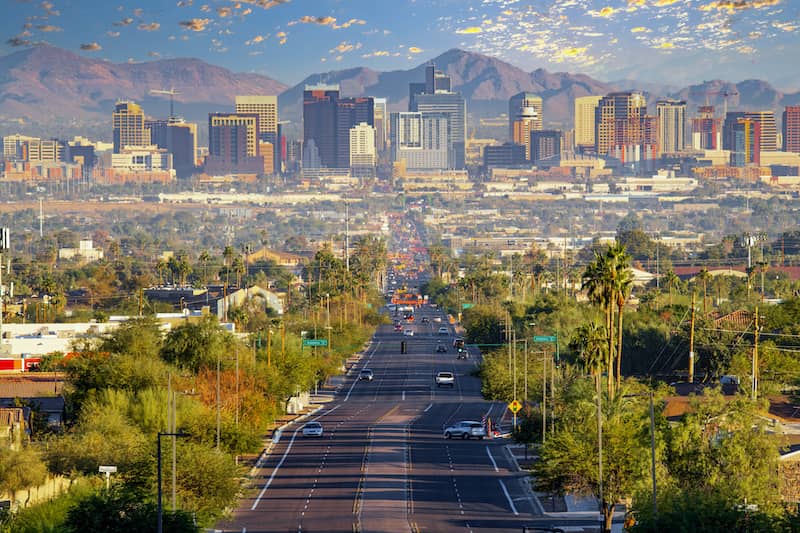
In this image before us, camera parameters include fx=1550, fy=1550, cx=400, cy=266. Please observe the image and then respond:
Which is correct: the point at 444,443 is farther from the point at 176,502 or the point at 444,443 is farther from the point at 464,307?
the point at 464,307

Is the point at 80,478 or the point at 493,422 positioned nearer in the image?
the point at 80,478

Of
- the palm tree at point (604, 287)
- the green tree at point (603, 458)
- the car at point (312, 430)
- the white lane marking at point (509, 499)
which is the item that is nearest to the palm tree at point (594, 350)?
the palm tree at point (604, 287)

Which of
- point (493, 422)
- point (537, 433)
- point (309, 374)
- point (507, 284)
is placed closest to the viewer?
point (537, 433)

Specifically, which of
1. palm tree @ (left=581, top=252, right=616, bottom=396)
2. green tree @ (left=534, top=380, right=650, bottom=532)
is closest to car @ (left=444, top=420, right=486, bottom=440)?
palm tree @ (left=581, top=252, right=616, bottom=396)

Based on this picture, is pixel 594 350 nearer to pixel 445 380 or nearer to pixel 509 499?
pixel 509 499

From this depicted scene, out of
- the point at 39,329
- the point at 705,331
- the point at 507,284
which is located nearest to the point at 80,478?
the point at 705,331

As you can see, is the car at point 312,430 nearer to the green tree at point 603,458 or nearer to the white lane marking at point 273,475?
the white lane marking at point 273,475

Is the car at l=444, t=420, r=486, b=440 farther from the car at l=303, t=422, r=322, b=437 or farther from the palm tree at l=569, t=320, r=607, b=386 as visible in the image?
the palm tree at l=569, t=320, r=607, b=386
